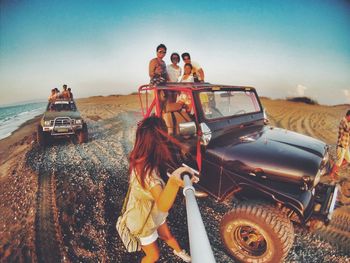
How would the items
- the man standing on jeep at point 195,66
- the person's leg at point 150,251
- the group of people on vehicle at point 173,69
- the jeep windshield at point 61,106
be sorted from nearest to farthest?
the person's leg at point 150,251 < the group of people on vehicle at point 173,69 < the man standing on jeep at point 195,66 < the jeep windshield at point 61,106

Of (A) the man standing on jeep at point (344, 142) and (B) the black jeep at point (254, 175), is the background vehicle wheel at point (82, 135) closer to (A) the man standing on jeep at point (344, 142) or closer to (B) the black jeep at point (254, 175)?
(B) the black jeep at point (254, 175)

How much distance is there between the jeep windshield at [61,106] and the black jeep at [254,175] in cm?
683

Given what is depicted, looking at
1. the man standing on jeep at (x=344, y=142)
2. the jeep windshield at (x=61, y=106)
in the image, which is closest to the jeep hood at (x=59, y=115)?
the jeep windshield at (x=61, y=106)

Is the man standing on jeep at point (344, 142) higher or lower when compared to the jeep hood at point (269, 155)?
lower

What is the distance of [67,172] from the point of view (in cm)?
500

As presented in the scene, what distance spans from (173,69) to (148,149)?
15.0 ft

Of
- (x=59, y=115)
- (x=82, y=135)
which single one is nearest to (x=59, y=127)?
(x=59, y=115)

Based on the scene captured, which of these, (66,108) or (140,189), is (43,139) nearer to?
(66,108)

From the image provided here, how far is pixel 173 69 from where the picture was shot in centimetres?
575

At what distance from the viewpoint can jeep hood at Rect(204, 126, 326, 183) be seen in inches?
83.4

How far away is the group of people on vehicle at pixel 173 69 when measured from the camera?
205 inches

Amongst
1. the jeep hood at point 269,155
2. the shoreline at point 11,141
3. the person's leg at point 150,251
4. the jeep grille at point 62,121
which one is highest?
the jeep grille at point 62,121

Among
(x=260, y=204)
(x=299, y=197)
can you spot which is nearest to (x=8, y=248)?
(x=260, y=204)

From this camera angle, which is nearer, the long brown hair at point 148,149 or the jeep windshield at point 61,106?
the long brown hair at point 148,149
